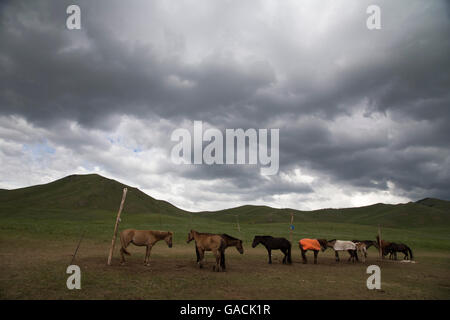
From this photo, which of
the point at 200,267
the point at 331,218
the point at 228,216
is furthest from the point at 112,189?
the point at 200,267

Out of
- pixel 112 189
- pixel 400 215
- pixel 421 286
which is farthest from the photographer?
pixel 112 189

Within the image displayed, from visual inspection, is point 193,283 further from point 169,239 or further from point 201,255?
point 169,239

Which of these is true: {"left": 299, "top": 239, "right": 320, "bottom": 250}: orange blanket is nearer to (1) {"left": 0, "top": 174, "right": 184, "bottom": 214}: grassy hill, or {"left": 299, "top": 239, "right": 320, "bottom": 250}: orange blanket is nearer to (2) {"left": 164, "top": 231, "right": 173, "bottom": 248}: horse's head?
(2) {"left": 164, "top": 231, "right": 173, "bottom": 248}: horse's head

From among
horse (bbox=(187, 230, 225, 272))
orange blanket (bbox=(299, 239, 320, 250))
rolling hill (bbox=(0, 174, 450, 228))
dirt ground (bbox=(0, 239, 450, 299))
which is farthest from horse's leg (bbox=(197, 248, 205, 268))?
rolling hill (bbox=(0, 174, 450, 228))

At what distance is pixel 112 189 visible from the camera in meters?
175

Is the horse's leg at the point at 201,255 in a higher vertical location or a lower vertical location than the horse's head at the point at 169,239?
lower

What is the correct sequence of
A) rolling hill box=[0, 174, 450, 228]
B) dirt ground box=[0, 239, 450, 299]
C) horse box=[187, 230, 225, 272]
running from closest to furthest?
dirt ground box=[0, 239, 450, 299], horse box=[187, 230, 225, 272], rolling hill box=[0, 174, 450, 228]

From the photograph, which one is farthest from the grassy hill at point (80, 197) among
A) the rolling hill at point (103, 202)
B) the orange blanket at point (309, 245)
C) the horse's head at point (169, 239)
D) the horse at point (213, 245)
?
the horse at point (213, 245)

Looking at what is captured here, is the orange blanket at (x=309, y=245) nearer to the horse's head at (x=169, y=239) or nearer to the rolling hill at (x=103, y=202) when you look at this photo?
the horse's head at (x=169, y=239)

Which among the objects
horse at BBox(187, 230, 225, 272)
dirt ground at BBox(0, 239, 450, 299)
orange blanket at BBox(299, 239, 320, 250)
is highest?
horse at BBox(187, 230, 225, 272)

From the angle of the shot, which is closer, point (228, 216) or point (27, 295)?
point (27, 295)

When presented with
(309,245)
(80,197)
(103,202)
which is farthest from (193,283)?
(80,197)
